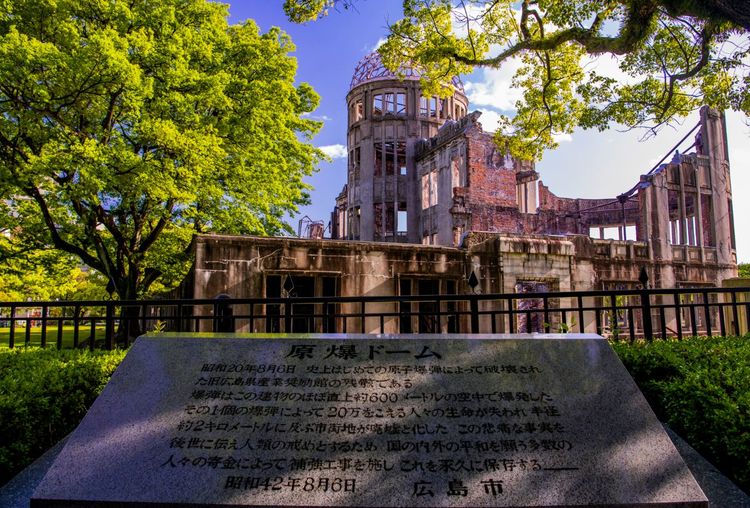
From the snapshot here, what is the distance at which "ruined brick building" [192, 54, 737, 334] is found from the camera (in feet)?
44.4

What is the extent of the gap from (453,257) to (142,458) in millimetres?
12985

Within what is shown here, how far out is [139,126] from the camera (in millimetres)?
14000

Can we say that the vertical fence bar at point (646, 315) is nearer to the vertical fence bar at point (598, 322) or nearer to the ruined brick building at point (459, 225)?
the vertical fence bar at point (598, 322)

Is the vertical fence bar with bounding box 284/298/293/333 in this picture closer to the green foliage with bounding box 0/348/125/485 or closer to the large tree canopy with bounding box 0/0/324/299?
the green foliage with bounding box 0/348/125/485

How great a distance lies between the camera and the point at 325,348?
4004 mm

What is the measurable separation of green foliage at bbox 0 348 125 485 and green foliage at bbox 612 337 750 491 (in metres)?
5.69

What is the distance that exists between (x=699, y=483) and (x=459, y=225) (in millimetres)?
A: 24512

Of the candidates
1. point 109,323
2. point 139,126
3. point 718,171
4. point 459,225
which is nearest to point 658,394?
point 109,323

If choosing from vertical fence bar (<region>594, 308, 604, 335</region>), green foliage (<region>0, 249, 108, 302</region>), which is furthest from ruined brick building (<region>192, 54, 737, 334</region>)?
green foliage (<region>0, 249, 108, 302</region>)

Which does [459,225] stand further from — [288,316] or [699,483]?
[699,483]

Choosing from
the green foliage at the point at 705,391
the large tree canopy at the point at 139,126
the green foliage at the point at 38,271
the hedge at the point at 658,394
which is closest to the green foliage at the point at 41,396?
the hedge at the point at 658,394

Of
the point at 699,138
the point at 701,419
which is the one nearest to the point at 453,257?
the point at 701,419

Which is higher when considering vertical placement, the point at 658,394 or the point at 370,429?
the point at 370,429

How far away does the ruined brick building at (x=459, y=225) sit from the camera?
13.5 meters
